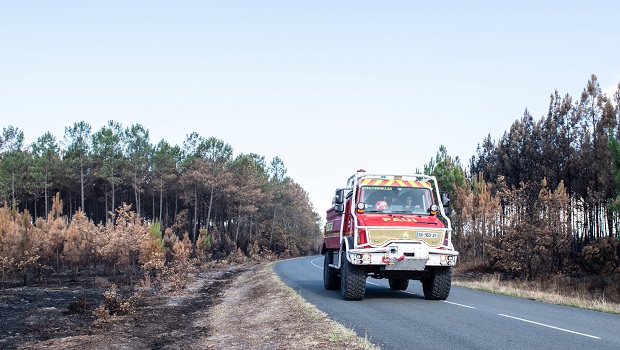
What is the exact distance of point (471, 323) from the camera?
1077cm

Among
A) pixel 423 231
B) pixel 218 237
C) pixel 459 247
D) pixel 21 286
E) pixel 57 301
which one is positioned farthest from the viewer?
pixel 218 237

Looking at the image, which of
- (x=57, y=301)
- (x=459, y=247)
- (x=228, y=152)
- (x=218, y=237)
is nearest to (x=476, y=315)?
(x=57, y=301)

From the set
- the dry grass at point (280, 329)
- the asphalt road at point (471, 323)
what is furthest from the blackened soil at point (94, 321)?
the asphalt road at point (471, 323)

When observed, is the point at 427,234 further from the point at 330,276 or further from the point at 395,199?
the point at 330,276

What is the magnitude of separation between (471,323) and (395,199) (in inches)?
183

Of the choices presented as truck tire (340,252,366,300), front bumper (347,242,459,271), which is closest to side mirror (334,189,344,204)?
truck tire (340,252,366,300)

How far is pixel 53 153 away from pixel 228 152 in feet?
58.9

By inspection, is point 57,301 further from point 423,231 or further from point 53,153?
point 53,153

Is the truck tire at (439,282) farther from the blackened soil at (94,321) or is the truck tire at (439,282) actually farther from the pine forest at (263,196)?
the pine forest at (263,196)

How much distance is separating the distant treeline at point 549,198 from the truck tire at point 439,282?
957 centimetres

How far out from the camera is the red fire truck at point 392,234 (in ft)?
43.8

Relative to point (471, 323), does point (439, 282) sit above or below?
above

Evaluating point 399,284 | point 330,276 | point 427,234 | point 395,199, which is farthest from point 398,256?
point 399,284

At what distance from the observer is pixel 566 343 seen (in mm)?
8656
